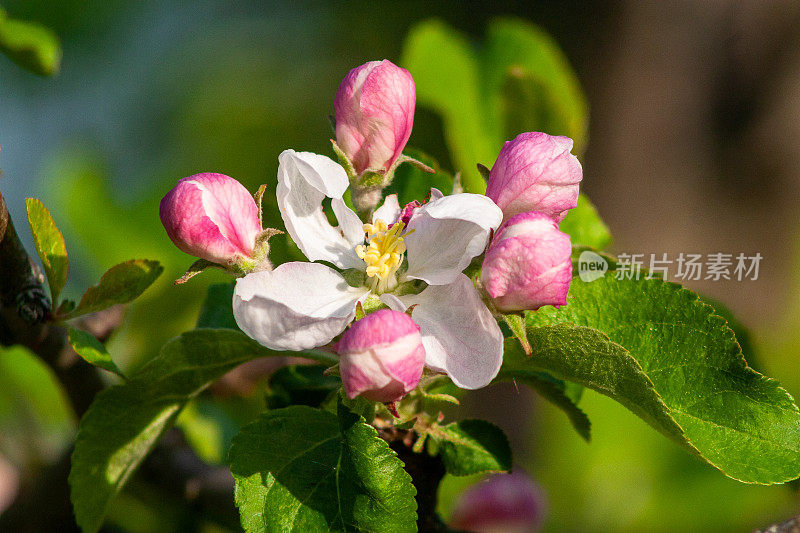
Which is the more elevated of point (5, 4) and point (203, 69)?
point (5, 4)

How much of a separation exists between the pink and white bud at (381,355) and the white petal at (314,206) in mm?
168

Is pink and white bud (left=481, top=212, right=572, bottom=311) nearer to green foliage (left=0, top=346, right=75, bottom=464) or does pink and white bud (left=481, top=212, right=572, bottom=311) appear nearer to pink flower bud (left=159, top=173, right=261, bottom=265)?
pink flower bud (left=159, top=173, right=261, bottom=265)

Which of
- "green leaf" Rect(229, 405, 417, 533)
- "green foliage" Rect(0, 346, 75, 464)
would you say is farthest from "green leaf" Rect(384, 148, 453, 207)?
"green foliage" Rect(0, 346, 75, 464)

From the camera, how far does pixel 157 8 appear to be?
11.7 ft

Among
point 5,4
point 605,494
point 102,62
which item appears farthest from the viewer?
point 102,62

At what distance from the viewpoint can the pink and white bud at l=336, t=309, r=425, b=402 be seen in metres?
0.59

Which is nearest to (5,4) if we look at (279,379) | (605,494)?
(279,379)

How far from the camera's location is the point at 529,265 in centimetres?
62

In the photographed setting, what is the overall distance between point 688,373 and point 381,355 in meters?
0.30

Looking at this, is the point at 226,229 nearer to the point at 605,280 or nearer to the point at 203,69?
the point at 605,280

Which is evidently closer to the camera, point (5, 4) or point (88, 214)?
point (88, 214)

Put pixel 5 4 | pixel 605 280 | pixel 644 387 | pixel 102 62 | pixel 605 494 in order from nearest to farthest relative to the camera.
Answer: pixel 644 387 < pixel 605 280 < pixel 605 494 < pixel 5 4 < pixel 102 62

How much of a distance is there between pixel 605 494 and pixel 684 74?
1.25m

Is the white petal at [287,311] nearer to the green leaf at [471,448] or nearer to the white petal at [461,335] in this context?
the white petal at [461,335]
